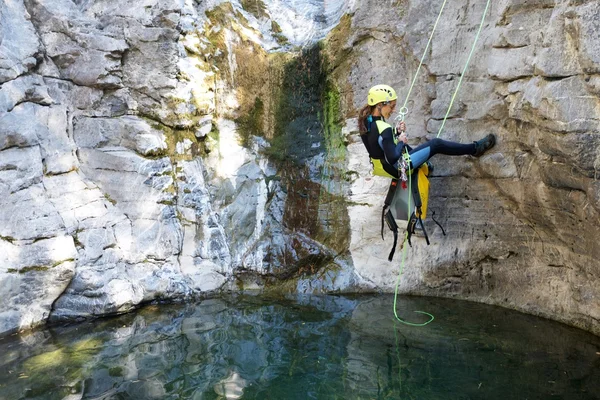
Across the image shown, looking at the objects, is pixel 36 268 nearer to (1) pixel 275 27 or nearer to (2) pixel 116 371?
(2) pixel 116 371

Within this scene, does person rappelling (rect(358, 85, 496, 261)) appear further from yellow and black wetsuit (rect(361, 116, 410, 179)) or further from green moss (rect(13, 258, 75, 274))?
green moss (rect(13, 258, 75, 274))

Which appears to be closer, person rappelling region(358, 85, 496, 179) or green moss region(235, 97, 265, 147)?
person rappelling region(358, 85, 496, 179)

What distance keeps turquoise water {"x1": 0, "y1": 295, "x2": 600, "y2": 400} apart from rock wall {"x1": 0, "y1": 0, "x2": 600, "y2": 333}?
0.45m

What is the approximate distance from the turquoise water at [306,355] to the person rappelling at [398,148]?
1248 mm


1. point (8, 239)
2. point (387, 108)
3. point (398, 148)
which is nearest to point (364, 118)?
point (387, 108)

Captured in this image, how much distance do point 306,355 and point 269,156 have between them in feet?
10.8

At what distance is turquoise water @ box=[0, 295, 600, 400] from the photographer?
4.49 metres

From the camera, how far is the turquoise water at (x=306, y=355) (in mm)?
4488

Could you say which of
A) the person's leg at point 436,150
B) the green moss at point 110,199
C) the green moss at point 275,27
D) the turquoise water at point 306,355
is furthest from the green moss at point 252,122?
the person's leg at point 436,150

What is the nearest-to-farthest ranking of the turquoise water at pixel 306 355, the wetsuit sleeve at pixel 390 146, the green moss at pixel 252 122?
the turquoise water at pixel 306 355, the wetsuit sleeve at pixel 390 146, the green moss at pixel 252 122

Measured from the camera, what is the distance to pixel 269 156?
7586 millimetres

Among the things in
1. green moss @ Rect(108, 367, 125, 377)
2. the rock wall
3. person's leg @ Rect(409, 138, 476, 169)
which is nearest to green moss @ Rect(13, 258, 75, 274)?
the rock wall

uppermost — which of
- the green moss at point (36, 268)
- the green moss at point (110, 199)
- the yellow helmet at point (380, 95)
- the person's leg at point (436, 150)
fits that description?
the yellow helmet at point (380, 95)

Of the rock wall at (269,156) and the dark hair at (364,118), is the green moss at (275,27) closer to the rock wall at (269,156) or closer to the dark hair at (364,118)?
the rock wall at (269,156)
